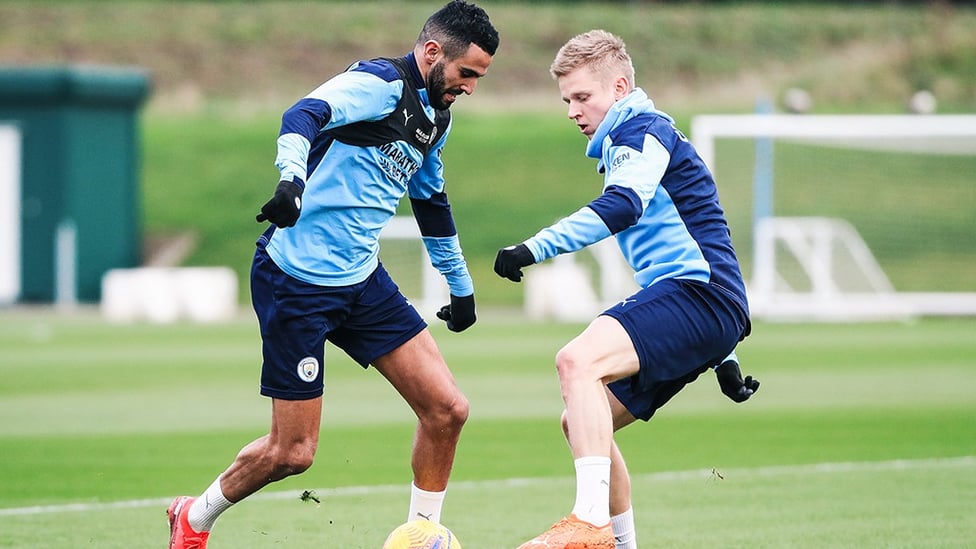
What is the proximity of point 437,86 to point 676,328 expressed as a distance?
62.0 inches

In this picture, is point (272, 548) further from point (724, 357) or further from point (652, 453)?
A: point (652, 453)

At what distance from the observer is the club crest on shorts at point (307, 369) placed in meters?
7.09

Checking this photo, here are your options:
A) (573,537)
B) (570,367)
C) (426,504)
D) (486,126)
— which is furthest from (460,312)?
(486,126)

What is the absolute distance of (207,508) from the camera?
7.32m

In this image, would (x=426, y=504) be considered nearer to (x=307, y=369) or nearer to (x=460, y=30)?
(x=307, y=369)

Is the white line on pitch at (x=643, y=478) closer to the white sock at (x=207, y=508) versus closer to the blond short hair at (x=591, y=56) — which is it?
the white sock at (x=207, y=508)

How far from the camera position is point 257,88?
153ft

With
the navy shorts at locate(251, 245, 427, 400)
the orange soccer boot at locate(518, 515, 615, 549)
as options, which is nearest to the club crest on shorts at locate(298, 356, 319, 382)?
the navy shorts at locate(251, 245, 427, 400)

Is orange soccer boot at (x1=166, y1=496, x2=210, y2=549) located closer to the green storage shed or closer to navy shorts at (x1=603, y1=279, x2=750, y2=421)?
navy shorts at (x1=603, y1=279, x2=750, y2=421)

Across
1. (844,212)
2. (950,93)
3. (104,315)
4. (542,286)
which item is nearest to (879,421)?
(542,286)

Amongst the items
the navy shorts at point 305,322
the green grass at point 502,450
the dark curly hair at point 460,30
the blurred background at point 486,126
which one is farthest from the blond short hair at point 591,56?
the blurred background at point 486,126

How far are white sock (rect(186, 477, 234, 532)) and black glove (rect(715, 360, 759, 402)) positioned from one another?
7.49ft

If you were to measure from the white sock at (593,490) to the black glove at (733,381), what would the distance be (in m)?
1.08

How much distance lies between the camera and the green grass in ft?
27.6
